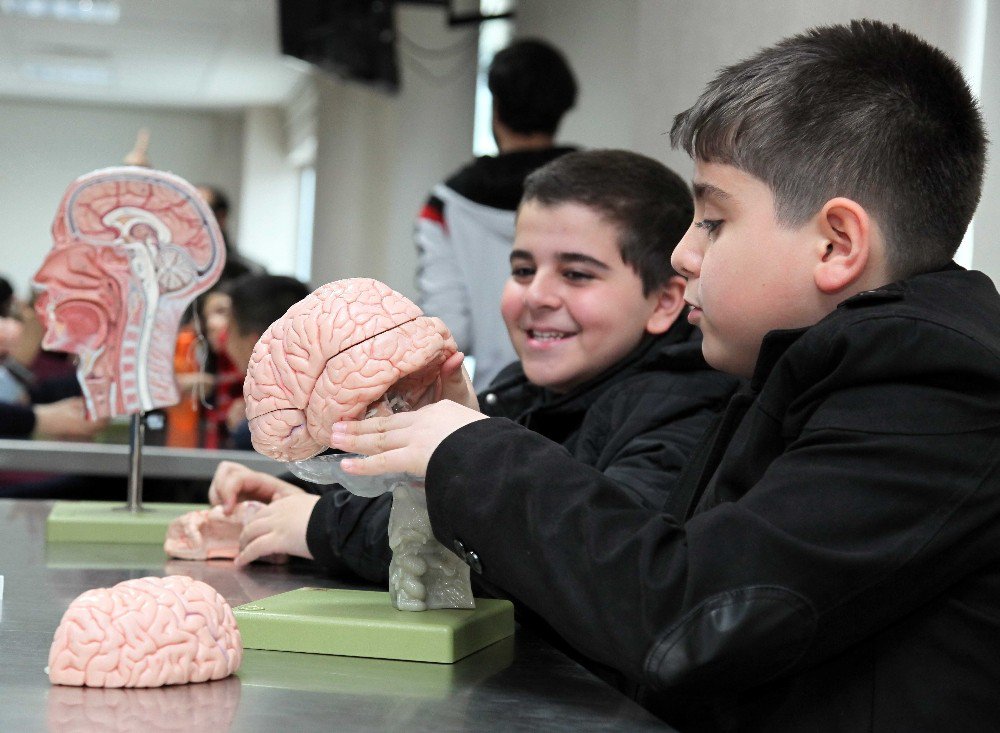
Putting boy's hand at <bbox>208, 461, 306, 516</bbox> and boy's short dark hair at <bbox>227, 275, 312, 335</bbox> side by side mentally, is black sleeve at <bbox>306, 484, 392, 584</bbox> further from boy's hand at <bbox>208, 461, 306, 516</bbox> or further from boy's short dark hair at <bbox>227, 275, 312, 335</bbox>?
boy's short dark hair at <bbox>227, 275, 312, 335</bbox>

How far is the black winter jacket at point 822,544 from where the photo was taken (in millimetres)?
922

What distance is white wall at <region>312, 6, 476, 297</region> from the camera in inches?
274

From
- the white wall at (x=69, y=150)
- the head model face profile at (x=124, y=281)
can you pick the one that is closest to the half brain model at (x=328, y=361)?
the head model face profile at (x=124, y=281)

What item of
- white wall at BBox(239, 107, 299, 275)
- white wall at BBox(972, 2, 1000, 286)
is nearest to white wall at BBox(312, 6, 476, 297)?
white wall at BBox(239, 107, 299, 275)

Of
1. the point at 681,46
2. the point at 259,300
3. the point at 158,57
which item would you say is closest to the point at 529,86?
the point at 681,46

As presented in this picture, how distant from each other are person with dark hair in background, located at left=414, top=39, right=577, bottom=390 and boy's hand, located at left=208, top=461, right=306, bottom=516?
56.3 inches

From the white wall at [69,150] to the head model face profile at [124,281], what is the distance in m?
13.4

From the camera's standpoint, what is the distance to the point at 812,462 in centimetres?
95

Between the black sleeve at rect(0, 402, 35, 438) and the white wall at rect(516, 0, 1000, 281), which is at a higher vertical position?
the white wall at rect(516, 0, 1000, 281)

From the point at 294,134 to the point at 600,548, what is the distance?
42.6 ft

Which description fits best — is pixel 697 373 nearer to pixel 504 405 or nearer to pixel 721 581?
pixel 504 405

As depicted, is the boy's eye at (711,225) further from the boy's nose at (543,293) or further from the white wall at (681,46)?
the boy's nose at (543,293)

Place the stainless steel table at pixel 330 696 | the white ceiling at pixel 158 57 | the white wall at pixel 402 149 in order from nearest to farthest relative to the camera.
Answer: the stainless steel table at pixel 330 696, the white wall at pixel 402 149, the white ceiling at pixel 158 57

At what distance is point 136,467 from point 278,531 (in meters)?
0.46
